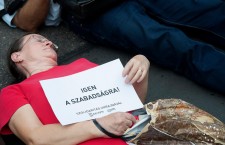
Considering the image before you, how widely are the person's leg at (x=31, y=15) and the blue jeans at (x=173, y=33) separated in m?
0.19

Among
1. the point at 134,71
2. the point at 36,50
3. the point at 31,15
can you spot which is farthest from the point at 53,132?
the point at 31,15

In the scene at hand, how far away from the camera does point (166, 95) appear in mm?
2375

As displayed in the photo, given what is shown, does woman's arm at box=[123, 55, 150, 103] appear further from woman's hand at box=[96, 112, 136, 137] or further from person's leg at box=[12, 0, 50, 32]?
person's leg at box=[12, 0, 50, 32]

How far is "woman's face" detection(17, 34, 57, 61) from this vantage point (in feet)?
6.52

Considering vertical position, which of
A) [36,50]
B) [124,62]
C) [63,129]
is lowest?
[124,62]

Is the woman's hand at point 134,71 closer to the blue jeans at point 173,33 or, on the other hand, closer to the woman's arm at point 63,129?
the woman's arm at point 63,129

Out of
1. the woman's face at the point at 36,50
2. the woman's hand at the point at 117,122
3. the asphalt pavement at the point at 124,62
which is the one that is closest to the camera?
the woman's hand at the point at 117,122

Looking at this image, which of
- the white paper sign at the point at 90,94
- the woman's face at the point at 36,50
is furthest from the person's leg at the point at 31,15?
the white paper sign at the point at 90,94

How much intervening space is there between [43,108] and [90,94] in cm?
20

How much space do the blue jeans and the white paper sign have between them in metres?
0.73

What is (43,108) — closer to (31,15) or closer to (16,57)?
(16,57)

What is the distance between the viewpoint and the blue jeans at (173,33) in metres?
2.35

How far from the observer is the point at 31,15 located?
2619 mm

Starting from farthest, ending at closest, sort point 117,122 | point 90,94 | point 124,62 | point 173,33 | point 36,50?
point 124,62, point 173,33, point 36,50, point 90,94, point 117,122
